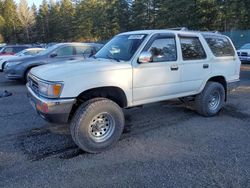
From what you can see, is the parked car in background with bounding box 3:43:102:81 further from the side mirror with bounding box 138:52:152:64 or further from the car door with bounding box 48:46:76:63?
the side mirror with bounding box 138:52:152:64

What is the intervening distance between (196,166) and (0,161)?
295cm

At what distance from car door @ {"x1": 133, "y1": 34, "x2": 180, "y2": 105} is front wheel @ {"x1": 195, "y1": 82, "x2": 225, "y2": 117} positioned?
35.7 inches

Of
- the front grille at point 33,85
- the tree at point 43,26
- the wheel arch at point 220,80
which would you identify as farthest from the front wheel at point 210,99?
the tree at point 43,26

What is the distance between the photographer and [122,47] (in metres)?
5.68

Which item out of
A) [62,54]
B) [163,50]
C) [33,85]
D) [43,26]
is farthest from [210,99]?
[43,26]

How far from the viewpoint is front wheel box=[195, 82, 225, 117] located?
21.6ft

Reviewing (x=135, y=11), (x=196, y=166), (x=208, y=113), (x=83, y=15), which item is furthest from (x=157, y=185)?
(x=83, y=15)

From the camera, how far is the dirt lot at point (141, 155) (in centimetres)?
393

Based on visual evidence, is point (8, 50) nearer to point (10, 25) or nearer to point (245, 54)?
point (245, 54)

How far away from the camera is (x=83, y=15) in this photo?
221 feet

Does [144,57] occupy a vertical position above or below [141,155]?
above

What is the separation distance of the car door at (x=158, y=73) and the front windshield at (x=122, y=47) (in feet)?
0.70

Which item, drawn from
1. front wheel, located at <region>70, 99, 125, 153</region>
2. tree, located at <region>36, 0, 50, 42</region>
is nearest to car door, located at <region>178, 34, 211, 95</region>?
front wheel, located at <region>70, 99, 125, 153</region>

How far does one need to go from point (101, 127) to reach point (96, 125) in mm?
103
